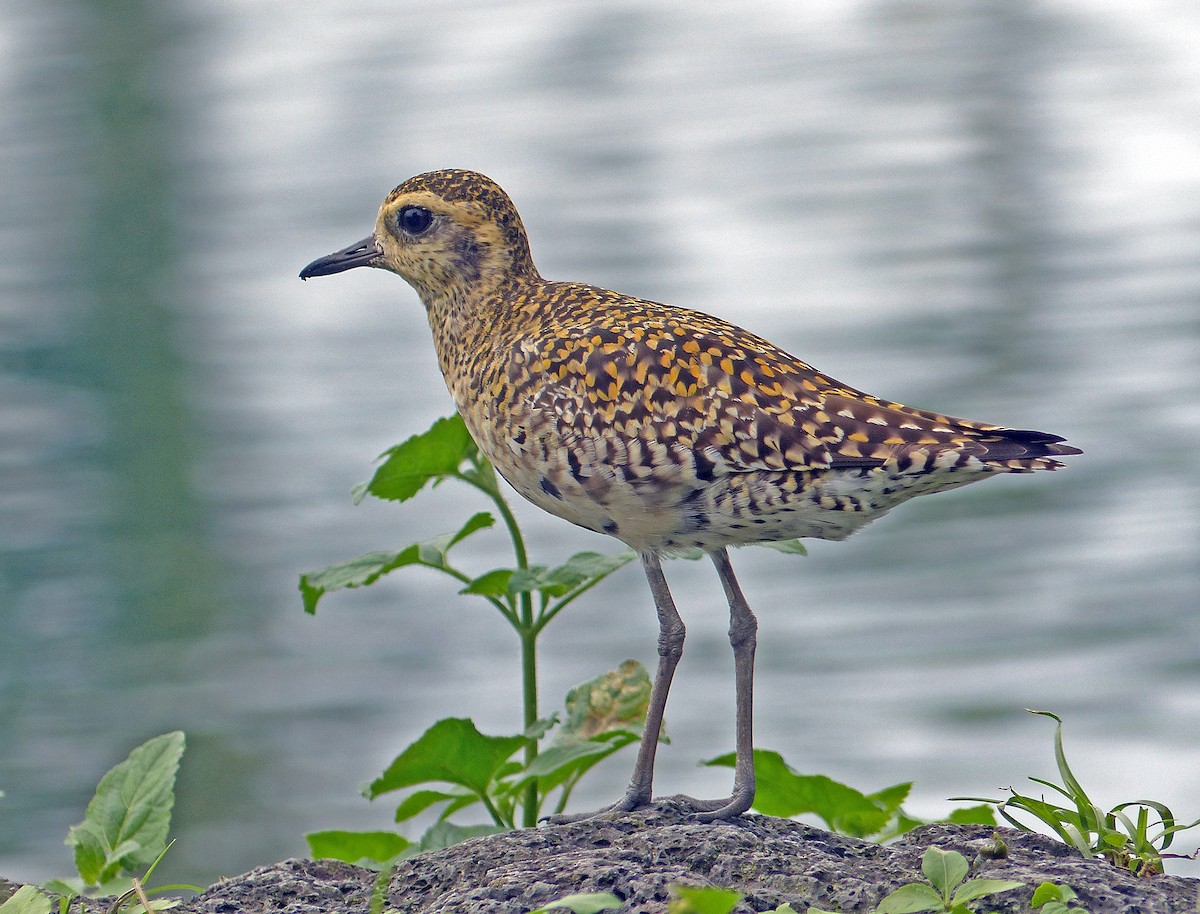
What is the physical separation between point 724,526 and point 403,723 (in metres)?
Answer: 5.39

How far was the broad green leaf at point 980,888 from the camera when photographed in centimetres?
245

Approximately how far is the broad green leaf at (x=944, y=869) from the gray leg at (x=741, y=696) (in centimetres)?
76

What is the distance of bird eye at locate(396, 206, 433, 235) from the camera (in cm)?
421

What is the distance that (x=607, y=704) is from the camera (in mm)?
3879

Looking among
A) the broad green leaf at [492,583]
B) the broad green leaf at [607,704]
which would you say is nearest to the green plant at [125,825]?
the broad green leaf at [492,583]

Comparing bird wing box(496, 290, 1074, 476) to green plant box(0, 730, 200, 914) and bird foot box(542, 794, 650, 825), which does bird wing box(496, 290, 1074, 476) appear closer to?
bird foot box(542, 794, 650, 825)

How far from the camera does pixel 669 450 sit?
343cm

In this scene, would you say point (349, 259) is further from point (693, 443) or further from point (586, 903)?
point (586, 903)

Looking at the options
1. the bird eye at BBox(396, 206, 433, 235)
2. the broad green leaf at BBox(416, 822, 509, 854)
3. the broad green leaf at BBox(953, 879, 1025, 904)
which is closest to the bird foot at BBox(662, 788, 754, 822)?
the broad green leaf at BBox(416, 822, 509, 854)

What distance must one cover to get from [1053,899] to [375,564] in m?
1.78

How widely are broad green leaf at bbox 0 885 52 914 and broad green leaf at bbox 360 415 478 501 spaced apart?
1.32 m

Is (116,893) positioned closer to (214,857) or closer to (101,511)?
(214,857)

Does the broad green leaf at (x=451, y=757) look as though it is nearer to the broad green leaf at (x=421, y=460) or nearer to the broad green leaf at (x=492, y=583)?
the broad green leaf at (x=492, y=583)

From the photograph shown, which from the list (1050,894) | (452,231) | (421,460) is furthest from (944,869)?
(452,231)
